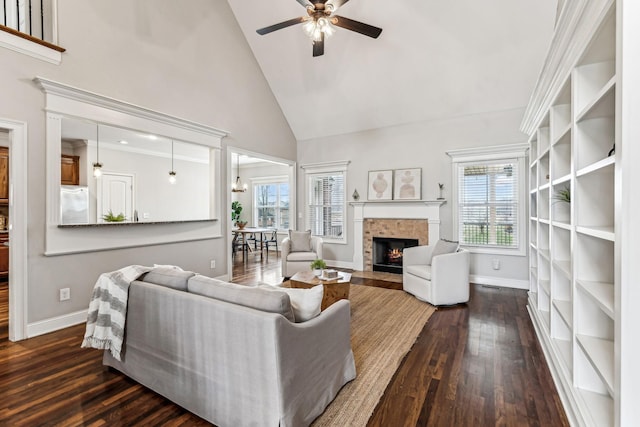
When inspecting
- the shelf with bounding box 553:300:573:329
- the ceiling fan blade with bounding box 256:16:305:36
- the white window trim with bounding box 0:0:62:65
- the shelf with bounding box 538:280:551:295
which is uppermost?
the ceiling fan blade with bounding box 256:16:305:36

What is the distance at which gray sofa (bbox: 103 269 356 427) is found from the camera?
5.02 ft

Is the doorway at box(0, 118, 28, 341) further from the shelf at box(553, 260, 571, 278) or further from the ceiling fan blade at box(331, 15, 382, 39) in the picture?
the shelf at box(553, 260, 571, 278)

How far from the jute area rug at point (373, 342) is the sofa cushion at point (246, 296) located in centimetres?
75

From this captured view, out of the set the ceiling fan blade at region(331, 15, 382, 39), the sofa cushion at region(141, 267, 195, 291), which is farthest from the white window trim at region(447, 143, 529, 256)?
the sofa cushion at region(141, 267, 195, 291)

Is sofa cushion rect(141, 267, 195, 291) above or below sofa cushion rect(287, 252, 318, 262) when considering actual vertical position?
above

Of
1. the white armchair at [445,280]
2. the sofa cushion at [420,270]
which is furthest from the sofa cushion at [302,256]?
the white armchair at [445,280]

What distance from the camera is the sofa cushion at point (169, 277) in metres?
2.03

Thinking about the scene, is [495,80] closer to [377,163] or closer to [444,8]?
[444,8]

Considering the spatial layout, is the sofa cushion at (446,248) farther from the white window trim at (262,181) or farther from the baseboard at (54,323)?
the white window trim at (262,181)

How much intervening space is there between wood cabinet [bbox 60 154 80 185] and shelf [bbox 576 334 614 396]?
24.6 ft

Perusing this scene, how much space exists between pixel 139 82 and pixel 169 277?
9.99 feet

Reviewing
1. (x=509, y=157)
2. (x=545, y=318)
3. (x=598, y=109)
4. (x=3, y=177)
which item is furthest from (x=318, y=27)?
(x=3, y=177)

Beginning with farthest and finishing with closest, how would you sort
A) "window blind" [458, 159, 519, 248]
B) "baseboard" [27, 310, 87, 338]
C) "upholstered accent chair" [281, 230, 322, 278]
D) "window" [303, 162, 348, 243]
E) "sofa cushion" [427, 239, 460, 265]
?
"window" [303, 162, 348, 243]
"upholstered accent chair" [281, 230, 322, 278]
"window blind" [458, 159, 519, 248]
"sofa cushion" [427, 239, 460, 265]
"baseboard" [27, 310, 87, 338]

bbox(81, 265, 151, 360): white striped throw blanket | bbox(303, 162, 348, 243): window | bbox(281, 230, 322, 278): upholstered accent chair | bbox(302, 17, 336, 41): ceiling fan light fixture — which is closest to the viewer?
bbox(81, 265, 151, 360): white striped throw blanket
